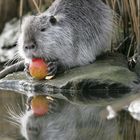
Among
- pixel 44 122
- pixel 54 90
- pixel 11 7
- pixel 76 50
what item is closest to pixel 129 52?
pixel 76 50

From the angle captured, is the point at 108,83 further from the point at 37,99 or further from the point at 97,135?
the point at 97,135

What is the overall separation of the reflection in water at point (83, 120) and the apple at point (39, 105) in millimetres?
67

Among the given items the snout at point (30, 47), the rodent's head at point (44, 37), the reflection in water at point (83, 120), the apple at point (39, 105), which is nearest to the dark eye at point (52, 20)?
the rodent's head at point (44, 37)

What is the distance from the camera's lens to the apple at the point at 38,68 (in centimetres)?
633

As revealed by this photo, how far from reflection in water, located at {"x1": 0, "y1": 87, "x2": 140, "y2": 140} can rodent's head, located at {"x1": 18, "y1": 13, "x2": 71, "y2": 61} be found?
0.73 m

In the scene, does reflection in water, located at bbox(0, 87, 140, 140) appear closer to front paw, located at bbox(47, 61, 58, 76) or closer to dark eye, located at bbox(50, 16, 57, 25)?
front paw, located at bbox(47, 61, 58, 76)

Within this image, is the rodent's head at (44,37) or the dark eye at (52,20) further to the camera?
the dark eye at (52,20)

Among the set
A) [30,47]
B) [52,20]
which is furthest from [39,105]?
[52,20]

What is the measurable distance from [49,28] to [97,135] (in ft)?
7.44

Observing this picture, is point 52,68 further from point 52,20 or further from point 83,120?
point 83,120

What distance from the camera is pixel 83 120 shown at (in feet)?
16.1

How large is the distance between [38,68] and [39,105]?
853 millimetres

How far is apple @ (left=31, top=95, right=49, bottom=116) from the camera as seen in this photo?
526 centimetres

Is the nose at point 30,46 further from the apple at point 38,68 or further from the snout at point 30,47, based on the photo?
the apple at point 38,68
